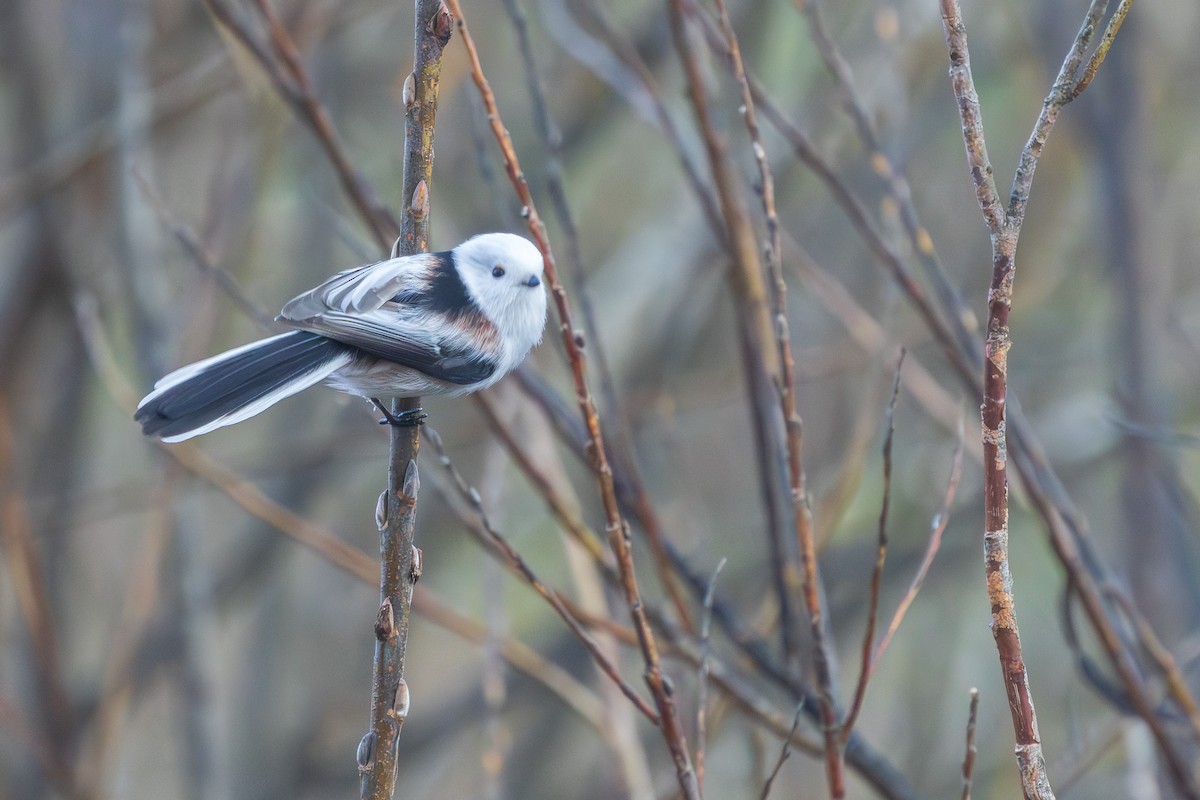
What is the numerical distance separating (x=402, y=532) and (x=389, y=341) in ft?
0.88

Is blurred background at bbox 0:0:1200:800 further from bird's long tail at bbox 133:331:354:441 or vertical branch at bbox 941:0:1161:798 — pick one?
vertical branch at bbox 941:0:1161:798

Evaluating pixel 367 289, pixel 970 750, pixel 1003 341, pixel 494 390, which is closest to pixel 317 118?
pixel 367 289

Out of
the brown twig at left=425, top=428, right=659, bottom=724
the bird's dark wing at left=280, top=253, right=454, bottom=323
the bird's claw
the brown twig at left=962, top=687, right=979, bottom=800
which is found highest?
the bird's dark wing at left=280, top=253, right=454, bottom=323

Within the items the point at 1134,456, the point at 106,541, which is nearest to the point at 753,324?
the point at 1134,456

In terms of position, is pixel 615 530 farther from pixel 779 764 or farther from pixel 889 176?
pixel 889 176

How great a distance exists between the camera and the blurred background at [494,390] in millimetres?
3141

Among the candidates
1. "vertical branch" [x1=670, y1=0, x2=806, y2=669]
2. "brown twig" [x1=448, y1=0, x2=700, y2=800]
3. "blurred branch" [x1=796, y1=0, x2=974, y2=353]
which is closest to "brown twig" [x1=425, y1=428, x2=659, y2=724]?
"brown twig" [x1=448, y1=0, x2=700, y2=800]

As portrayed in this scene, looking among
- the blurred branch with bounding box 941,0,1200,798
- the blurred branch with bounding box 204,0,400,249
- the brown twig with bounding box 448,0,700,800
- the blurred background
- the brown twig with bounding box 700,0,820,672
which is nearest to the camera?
the blurred branch with bounding box 941,0,1200,798

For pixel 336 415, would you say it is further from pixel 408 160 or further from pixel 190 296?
pixel 408 160

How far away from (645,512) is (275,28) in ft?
2.46

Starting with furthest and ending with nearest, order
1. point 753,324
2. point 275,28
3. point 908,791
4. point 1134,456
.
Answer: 1. point 1134,456
2. point 753,324
3. point 908,791
4. point 275,28

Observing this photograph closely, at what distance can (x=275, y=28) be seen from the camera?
1.33 meters

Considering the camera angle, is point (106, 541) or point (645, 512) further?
point (106, 541)

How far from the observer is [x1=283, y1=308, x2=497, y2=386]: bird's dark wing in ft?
3.92
